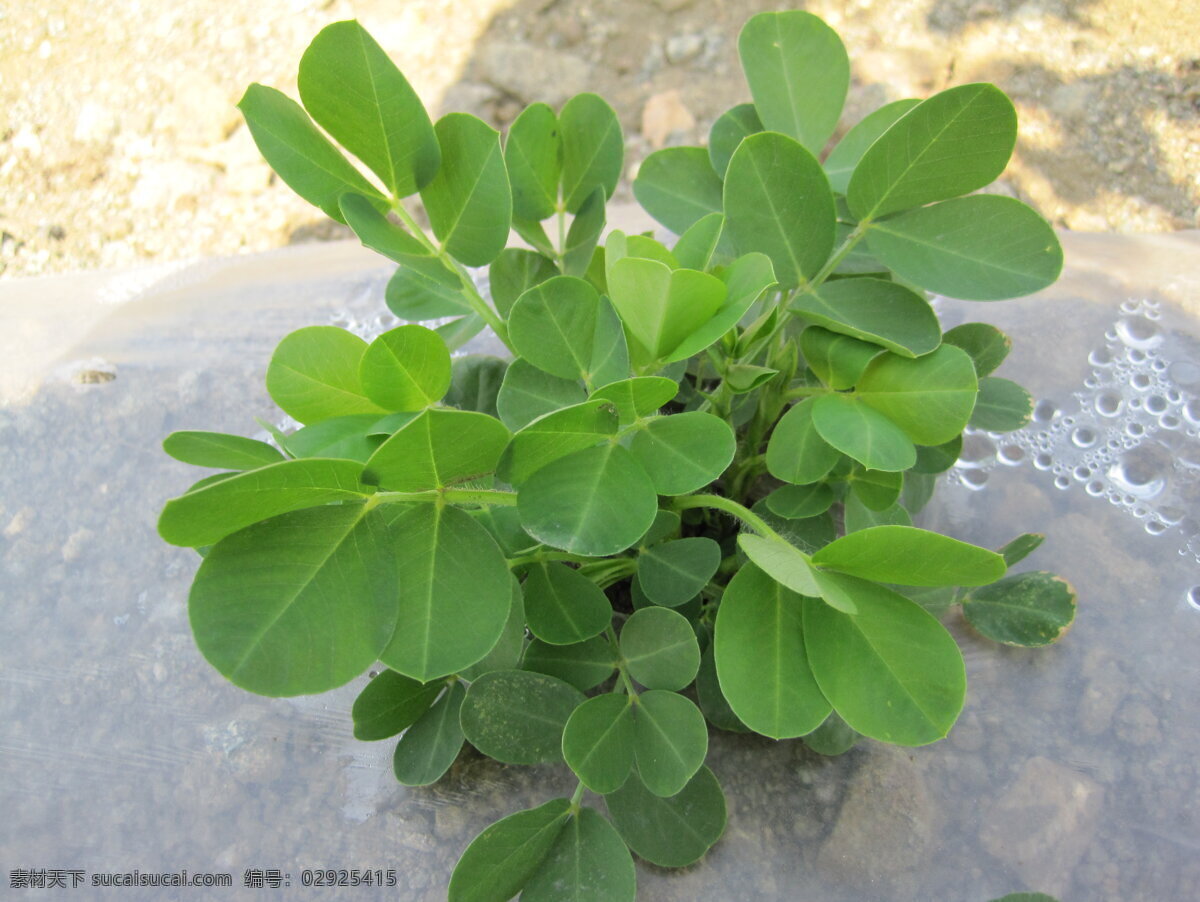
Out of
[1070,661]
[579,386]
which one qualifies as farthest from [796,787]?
[579,386]

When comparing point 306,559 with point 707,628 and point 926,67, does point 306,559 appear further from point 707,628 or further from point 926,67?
point 926,67

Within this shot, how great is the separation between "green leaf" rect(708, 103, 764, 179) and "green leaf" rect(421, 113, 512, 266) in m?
0.24

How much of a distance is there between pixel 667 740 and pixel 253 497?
350 mm

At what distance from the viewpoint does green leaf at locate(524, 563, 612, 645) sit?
695mm

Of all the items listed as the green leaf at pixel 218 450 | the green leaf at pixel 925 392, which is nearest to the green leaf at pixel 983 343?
the green leaf at pixel 925 392

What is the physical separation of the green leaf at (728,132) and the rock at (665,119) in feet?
4.02

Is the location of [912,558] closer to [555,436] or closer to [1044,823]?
[555,436]

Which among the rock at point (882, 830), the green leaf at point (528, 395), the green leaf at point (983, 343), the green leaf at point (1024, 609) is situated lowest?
the rock at point (882, 830)

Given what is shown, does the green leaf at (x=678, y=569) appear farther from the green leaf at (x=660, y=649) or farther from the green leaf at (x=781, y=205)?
the green leaf at (x=781, y=205)

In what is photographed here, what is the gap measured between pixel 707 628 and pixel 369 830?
0.35 meters

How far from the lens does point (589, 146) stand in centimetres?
83

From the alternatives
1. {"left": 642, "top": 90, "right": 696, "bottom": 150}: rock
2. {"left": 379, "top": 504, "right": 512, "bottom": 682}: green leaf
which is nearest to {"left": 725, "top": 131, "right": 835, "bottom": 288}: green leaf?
{"left": 379, "top": 504, "right": 512, "bottom": 682}: green leaf

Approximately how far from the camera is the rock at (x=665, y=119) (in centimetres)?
204

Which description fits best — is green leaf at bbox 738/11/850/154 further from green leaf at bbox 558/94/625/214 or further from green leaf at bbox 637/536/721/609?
green leaf at bbox 637/536/721/609
